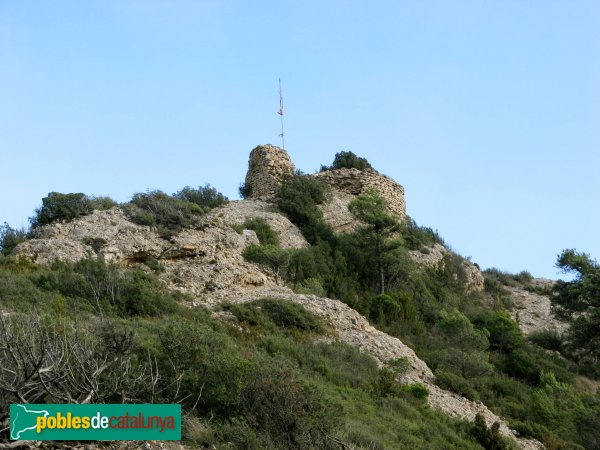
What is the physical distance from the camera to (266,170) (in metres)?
30.3

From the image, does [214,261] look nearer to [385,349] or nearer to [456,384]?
[385,349]

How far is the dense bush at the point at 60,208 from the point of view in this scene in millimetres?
20984

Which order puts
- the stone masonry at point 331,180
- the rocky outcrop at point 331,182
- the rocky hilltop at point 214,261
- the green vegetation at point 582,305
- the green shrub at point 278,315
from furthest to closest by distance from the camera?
the stone masonry at point 331,180 < the rocky outcrop at point 331,182 < the green vegetation at point 582,305 < the rocky hilltop at point 214,261 < the green shrub at point 278,315

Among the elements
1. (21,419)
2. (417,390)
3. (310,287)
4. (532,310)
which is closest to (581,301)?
(532,310)

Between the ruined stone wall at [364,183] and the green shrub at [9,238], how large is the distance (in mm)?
14051

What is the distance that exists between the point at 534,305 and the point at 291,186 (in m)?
11.2

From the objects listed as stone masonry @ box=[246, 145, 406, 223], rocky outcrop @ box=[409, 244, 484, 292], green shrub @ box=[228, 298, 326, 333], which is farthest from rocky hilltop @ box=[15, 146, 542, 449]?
rocky outcrop @ box=[409, 244, 484, 292]

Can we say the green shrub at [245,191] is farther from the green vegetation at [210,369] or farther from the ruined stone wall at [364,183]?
the green vegetation at [210,369]

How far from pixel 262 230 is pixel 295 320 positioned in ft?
28.6

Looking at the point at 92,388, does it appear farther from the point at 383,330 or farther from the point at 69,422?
the point at 383,330

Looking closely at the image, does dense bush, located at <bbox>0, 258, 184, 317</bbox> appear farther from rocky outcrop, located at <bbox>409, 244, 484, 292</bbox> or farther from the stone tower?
the stone tower

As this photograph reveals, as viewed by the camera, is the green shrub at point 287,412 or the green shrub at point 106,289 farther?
the green shrub at point 106,289

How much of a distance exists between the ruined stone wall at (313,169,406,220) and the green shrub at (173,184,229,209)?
488 cm

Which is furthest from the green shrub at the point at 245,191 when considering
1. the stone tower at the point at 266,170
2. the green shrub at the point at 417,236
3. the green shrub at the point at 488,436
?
the green shrub at the point at 488,436
